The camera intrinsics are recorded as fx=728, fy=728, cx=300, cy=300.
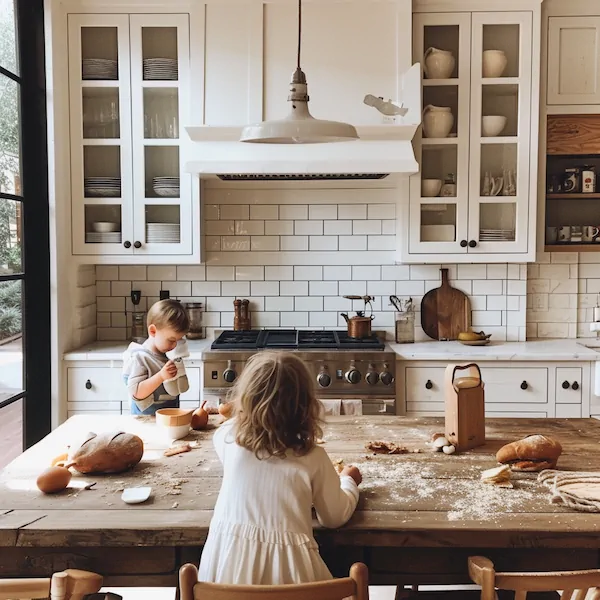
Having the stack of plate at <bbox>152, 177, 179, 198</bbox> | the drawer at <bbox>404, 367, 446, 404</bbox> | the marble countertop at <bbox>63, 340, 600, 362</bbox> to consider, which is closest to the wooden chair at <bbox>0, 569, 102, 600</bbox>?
the marble countertop at <bbox>63, 340, 600, 362</bbox>

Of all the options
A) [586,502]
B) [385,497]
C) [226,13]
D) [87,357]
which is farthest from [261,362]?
[226,13]

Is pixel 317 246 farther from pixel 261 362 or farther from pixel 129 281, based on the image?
pixel 261 362

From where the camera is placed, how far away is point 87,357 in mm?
3914

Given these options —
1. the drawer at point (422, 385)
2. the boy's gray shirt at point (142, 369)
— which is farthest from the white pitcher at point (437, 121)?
the boy's gray shirt at point (142, 369)

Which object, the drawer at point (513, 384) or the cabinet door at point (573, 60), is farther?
the cabinet door at point (573, 60)

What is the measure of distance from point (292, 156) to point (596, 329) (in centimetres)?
205

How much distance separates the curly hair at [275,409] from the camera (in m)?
1.69

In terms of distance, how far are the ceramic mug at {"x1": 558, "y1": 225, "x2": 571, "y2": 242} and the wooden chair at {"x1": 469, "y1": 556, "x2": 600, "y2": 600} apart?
9.96 feet

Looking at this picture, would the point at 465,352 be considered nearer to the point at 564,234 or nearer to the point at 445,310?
the point at 445,310

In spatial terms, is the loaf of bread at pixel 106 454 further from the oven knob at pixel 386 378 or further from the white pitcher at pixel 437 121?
the white pitcher at pixel 437 121

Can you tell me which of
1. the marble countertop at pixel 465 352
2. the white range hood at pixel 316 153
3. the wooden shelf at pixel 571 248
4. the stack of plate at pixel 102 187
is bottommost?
the marble countertop at pixel 465 352

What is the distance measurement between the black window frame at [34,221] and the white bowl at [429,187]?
80.6 inches

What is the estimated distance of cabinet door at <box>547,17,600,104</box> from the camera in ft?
13.5

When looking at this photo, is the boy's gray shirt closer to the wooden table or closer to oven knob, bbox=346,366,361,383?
the wooden table
